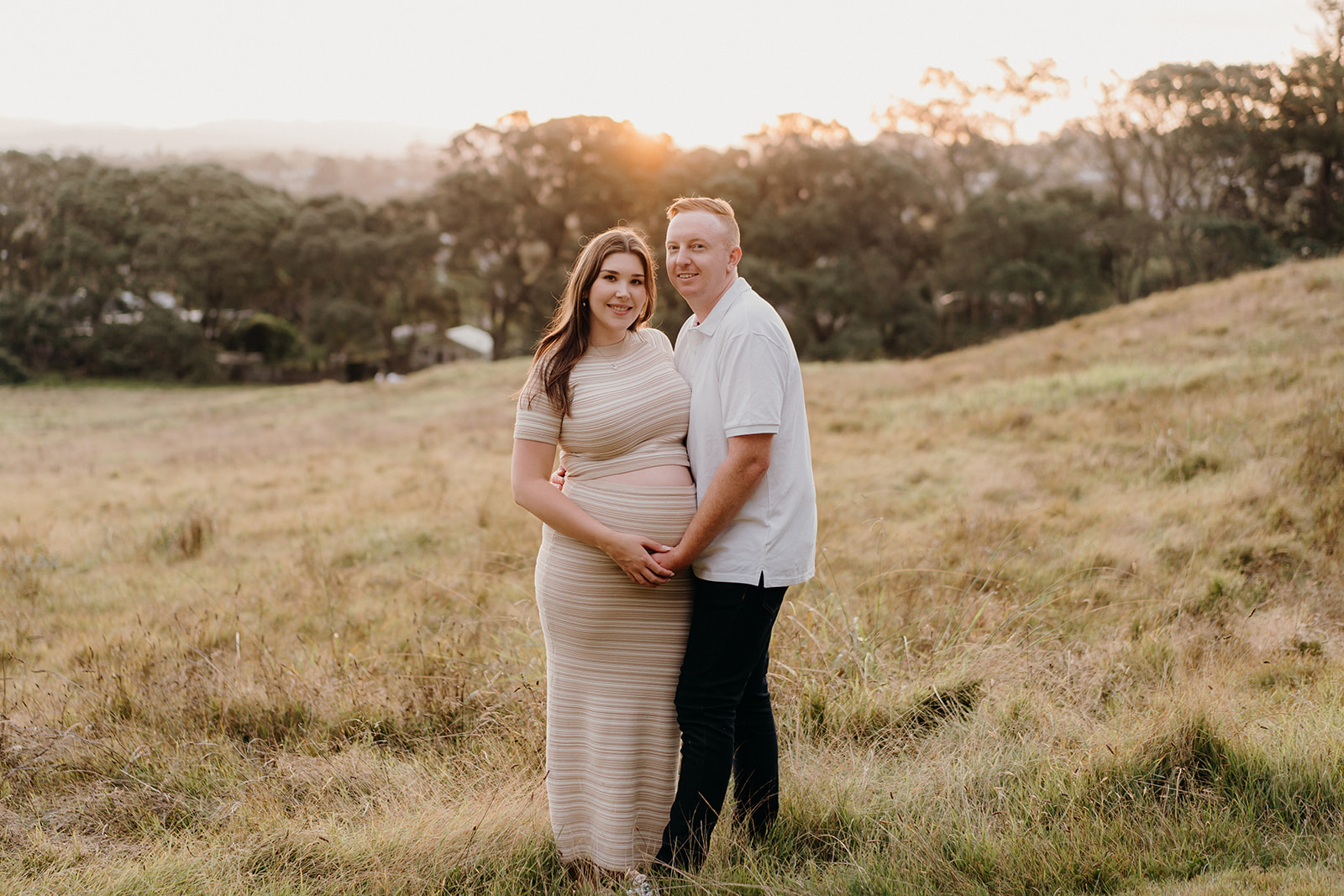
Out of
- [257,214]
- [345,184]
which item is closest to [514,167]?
[257,214]

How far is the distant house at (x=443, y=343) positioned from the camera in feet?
150

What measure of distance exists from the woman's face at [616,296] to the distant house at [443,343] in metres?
44.0

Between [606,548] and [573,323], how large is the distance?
0.75 meters

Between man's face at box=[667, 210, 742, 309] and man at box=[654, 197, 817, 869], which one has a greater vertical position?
man's face at box=[667, 210, 742, 309]

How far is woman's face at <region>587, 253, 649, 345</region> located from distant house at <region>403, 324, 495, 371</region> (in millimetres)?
43993

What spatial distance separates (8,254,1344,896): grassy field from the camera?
2.72 m

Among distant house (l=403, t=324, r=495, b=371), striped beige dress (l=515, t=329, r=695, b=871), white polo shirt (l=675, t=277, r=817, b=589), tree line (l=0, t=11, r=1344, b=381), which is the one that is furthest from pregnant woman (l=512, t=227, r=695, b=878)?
distant house (l=403, t=324, r=495, b=371)

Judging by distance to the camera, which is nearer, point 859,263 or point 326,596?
point 326,596

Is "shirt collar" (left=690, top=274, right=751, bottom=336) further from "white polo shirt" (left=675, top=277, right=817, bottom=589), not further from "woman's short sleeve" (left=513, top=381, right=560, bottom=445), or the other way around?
"woman's short sleeve" (left=513, top=381, right=560, bottom=445)

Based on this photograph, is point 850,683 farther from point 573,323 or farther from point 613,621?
point 573,323

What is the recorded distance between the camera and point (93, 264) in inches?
1695

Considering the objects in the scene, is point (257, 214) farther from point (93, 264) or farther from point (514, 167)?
point (514, 167)

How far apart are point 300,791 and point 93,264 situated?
49.4m

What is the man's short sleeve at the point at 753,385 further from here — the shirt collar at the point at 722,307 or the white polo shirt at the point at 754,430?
the shirt collar at the point at 722,307
